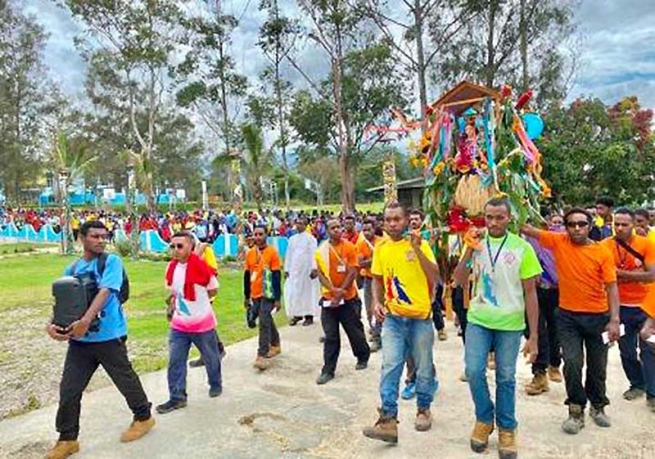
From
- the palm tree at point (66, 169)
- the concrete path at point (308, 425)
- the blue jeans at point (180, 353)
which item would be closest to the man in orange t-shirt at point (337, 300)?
the concrete path at point (308, 425)

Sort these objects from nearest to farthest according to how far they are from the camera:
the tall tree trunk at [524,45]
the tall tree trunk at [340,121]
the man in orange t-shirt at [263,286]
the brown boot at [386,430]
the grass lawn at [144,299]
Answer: the brown boot at [386,430]
the man in orange t-shirt at [263,286]
the grass lawn at [144,299]
the tall tree trunk at [340,121]
the tall tree trunk at [524,45]

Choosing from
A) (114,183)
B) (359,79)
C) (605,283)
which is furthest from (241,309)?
(114,183)

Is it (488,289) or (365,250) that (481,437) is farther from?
(365,250)

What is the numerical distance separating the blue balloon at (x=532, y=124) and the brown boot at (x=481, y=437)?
3.21 meters

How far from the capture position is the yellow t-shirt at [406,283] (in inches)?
166

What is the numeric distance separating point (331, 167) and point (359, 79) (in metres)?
42.3

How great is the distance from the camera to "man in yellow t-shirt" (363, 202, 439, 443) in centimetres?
417

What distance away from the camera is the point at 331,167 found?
6600 cm

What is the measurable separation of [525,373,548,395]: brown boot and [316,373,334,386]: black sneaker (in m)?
1.78

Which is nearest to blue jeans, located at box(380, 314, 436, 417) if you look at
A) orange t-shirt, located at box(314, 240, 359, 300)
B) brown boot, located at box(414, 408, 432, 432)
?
brown boot, located at box(414, 408, 432, 432)

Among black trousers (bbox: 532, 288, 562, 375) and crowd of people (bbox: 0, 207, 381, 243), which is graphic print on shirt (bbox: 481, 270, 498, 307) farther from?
crowd of people (bbox: 0, 207, 381, 243)

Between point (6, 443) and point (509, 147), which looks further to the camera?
point (509, 147)

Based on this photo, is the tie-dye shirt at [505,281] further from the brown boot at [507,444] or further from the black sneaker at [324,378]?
the black sneaker at [324,378]

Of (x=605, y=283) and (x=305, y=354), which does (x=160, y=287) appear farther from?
(x=605, y=283)
